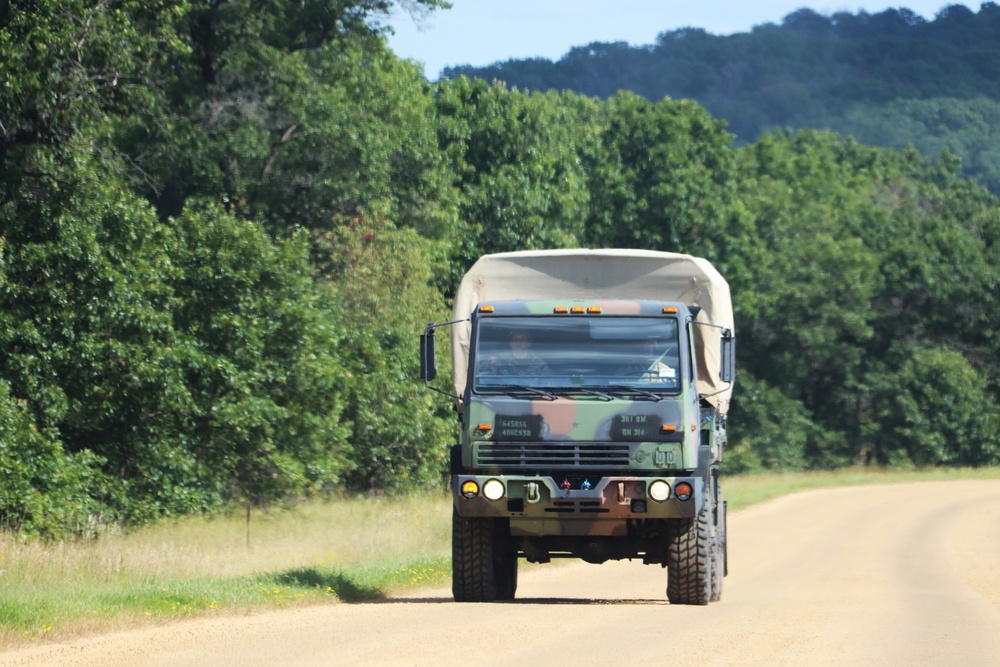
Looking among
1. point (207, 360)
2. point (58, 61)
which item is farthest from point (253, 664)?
point (207, 360)

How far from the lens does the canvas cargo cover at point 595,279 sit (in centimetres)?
1577

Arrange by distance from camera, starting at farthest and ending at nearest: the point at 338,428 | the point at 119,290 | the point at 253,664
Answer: the point at 338,428
the point at 119,290
the point at 253,664

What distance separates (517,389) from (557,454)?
0.69 metres

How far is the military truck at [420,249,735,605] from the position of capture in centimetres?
1362

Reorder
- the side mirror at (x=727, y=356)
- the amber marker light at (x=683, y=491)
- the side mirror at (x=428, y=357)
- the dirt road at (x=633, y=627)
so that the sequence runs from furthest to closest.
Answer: the side mirror at (x=727, y=356) → the side mirror at (x=428, y=357) → the amber marker light at (x=683, y=491) → the dirt road at (x=633, y=627)

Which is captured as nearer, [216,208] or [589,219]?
[216,208]

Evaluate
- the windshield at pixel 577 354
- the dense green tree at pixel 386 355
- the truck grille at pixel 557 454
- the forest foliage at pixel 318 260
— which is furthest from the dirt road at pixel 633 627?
the dense green tree at pixel 386 355

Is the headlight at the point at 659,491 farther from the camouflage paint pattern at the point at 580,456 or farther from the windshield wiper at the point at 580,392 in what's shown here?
the windshield wiper at the point at 580,392

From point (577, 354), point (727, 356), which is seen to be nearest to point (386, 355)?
point (727, 356)

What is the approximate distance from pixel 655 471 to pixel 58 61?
12.0m

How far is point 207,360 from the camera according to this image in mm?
25406

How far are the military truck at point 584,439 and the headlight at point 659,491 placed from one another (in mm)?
13

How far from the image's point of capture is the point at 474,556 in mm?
14672

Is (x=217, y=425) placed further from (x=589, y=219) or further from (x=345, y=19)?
(x=589, y=219)
